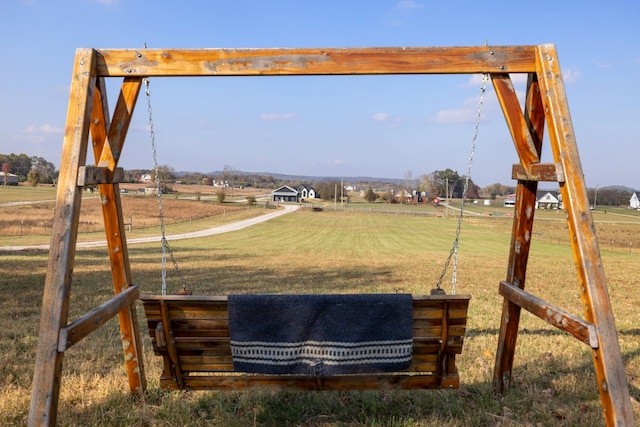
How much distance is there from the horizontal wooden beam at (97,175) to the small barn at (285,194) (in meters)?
127

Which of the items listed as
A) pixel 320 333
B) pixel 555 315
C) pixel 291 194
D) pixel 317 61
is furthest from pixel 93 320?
pixel 291 194

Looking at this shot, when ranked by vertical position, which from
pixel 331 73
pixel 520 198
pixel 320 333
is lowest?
pixel 320 333

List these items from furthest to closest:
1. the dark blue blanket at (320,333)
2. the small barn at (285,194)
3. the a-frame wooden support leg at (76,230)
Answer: the small barn at (285,194)
the dark blue blanket at (320,333)
the a-frame wooden support leg at (76,230)

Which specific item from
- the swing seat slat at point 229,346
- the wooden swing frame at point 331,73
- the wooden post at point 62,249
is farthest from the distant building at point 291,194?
the wooden post at point 62,249

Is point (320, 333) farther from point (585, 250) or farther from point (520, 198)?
point (520, 198)

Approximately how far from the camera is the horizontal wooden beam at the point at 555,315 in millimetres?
3270

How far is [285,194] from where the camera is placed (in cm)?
13188

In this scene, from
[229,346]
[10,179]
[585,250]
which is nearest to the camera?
[585,250]

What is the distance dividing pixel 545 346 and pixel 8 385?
6.34 meters

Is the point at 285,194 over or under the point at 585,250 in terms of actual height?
under

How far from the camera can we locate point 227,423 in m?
4.05

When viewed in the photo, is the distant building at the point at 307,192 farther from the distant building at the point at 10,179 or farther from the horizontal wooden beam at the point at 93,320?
the horizontal wooden beam at the point at 93,320

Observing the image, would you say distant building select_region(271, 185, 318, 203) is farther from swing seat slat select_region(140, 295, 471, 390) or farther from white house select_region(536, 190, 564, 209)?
swing seat slat select_region(140, 295, 471, 390)

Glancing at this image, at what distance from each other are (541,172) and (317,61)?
206cm
